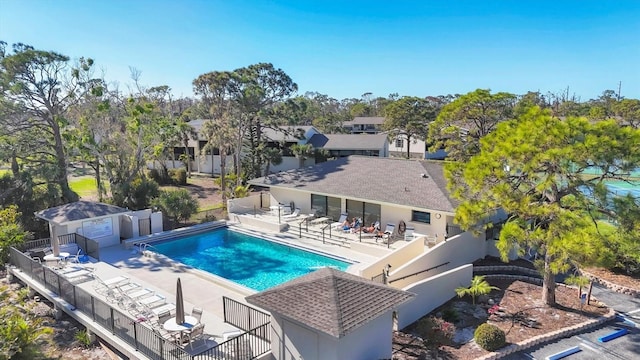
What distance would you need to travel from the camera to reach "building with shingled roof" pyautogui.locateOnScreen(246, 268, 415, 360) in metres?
8.66

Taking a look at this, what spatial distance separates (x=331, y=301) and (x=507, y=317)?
798 cm

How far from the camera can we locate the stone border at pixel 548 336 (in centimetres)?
1127

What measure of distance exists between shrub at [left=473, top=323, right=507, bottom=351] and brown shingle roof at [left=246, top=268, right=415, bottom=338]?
3369mm

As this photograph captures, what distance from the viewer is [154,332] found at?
9984mm

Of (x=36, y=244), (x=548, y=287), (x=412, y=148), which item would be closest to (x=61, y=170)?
(x=36, y=244)

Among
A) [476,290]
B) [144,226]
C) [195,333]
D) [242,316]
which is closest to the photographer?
[195,333]

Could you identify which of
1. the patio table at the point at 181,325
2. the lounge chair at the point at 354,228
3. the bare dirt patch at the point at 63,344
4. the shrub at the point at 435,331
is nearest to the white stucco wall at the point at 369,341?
the shrub at the point at 435,331

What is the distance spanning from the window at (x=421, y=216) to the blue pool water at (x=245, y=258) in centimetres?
456

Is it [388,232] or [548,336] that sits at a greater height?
[388,232]

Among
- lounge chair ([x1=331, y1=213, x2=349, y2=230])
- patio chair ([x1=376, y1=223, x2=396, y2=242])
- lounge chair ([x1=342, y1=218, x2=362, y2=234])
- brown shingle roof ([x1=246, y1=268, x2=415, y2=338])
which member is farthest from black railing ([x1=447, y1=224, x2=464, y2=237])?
brown shingle roof ([x1=246, y1=268, x2=415, y2=338])

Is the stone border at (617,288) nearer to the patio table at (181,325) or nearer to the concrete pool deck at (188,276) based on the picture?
the concrete pool deck at (188,276)

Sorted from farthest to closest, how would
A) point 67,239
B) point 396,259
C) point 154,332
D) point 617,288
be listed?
point 67,239
point 396,259
point 617,288
point 154,332

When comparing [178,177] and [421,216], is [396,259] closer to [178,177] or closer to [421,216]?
[421,216]

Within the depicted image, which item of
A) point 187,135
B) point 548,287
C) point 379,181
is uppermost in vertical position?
point 187,135
